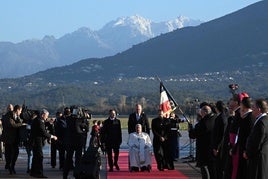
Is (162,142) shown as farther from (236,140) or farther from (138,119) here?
(236,140)

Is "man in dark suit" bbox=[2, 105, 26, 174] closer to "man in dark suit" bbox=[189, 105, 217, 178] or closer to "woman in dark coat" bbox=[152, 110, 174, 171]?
"woman in dark coat" bbox=[152, 110, 174, 171]

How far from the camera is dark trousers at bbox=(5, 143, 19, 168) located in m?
18.4

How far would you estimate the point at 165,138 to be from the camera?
1981 centimetres

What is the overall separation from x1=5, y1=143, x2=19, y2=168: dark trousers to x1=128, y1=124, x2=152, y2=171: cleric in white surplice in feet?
10.0

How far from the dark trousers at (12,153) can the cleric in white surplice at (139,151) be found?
3055mm

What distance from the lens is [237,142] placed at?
11.3 m

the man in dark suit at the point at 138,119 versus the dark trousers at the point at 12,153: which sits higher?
the man in dark suit at the point at 138,119

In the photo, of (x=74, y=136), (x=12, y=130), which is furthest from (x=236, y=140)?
(x=12, y=130)

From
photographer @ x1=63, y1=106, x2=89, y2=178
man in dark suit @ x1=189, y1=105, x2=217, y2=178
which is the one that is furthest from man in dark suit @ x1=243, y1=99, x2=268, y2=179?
photographer @ x1=63, y1=106, x2=89, y2=178

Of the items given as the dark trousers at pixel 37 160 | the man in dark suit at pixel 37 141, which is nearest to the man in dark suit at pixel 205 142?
the man in dark suit at pixel 37 141

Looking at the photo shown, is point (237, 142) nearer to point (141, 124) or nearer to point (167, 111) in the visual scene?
point (141, 124)

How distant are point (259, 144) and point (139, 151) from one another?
9.11 meters

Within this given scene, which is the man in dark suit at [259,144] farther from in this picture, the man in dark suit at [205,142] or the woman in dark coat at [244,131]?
the man in dark suit at [205,142]

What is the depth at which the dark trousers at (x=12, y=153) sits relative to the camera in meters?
18.4
